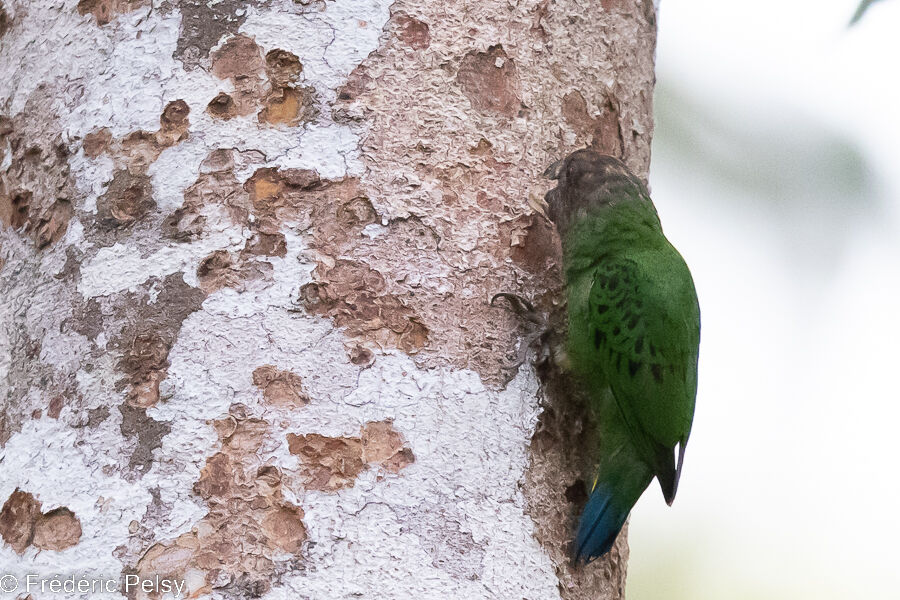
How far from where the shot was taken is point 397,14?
2.05m

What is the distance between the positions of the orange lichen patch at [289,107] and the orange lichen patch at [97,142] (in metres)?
0.33

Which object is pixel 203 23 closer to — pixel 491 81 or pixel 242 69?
pixel 242 69

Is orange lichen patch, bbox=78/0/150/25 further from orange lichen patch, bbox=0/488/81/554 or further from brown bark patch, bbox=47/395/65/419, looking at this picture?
orange lichen patch, bbox=0/488/81/554

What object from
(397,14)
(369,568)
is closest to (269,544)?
(369,568)

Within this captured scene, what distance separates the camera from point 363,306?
6.13 feet

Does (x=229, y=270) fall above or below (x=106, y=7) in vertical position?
below

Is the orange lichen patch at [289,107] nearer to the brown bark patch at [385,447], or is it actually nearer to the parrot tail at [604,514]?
the brown bark patch at [385,447]

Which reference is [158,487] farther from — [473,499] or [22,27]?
[22,27]

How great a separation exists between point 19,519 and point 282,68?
1030mm

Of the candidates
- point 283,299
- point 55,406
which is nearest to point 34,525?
point 55,406

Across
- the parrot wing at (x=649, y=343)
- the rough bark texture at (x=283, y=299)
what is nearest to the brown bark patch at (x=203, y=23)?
the rough bark texture at (x=283, y=299)

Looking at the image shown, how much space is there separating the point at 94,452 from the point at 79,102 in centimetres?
78

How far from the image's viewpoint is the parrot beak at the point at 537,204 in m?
2.15

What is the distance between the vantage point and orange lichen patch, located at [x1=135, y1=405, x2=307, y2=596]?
1.62 m
